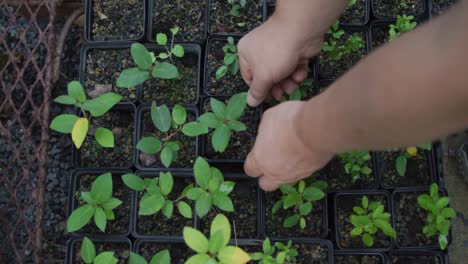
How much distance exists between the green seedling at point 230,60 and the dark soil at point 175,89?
0.09 m

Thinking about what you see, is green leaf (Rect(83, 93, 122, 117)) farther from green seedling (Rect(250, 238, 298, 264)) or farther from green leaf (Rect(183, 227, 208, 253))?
green seedling (Rect(250, 238, 298, 264))

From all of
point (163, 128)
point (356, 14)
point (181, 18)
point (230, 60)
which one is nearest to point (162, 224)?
point (163, 128)

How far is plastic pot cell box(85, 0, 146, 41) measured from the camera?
1542 mm

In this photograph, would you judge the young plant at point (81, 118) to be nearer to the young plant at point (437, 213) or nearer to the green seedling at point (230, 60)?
the green seedling at point (230, 60)

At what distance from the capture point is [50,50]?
1464mm

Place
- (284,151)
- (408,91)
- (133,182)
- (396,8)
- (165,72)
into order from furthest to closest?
1. (396,8)
2. (165,72)
3. (133,182)
4. (284,151)
5. (408,91)

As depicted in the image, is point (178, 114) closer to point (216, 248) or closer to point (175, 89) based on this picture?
point (175, 89)

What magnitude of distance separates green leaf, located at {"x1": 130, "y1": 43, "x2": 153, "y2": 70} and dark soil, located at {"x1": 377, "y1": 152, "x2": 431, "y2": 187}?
27.9 inches

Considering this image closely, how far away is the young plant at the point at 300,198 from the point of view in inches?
50.0

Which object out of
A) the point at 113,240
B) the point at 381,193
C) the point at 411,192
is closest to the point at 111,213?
the point at 113,240

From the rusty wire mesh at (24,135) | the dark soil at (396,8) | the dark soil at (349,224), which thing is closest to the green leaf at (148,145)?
the rusty wire mesh at (24,135)

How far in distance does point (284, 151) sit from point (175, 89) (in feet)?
1.90

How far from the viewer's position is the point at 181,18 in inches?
61.5

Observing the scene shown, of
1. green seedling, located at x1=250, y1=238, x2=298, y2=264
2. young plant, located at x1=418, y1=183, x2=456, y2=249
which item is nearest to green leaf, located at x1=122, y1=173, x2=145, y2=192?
green seedling, located at x1=250, y1=238, x2=298, y2=264
